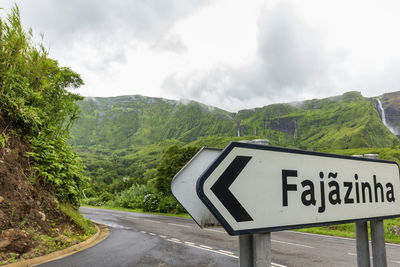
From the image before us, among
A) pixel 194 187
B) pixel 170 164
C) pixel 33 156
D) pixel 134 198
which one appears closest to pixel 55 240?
pixel 33 156

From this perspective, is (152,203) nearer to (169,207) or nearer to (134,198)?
(169,207)

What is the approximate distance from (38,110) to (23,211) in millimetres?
3394

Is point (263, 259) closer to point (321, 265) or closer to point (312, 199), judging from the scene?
point (312, 199)

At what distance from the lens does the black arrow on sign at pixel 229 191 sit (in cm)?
92

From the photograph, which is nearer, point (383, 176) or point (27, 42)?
point (383, 176)

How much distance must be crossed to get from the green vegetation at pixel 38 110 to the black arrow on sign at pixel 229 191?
8.29 metres

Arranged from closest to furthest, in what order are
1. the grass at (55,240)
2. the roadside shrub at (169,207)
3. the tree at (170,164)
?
the grass at (55,240)
the roadside shrub at (169,207)
the tree at (170,164)

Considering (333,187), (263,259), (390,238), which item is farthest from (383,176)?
(390,238)

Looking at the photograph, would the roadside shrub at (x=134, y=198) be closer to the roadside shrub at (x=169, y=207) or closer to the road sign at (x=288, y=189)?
the roadside shrub at (x=169, y=207)

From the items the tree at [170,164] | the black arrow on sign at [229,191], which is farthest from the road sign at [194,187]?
the tree at [170,164]

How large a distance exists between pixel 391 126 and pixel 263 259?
19755cm

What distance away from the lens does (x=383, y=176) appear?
181 cm

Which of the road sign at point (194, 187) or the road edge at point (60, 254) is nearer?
the road sign at point (194, 187)

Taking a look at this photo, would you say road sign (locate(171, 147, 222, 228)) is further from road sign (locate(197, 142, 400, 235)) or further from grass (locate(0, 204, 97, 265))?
grass (locate(0, 204, 97, 265))
